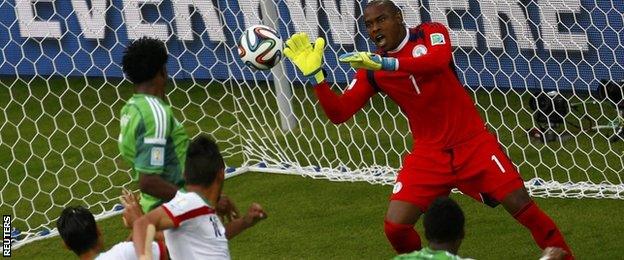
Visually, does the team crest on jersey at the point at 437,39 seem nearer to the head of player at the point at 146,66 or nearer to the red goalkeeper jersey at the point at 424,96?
the red goalkeeper jersey at the point at 424,96

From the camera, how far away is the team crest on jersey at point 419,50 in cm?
878

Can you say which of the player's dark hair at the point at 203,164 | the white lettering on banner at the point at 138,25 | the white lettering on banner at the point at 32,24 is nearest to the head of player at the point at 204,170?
the player's dark hair at the point at 203,164

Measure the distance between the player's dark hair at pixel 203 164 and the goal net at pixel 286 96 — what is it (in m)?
4.49

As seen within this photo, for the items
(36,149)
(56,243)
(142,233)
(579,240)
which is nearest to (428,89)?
(579,240)

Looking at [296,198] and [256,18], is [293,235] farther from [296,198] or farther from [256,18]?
[256,18]

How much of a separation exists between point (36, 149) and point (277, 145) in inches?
86.4

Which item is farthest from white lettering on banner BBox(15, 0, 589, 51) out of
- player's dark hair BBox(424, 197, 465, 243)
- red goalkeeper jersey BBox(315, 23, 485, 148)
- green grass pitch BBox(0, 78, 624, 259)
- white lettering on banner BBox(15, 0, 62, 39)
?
player's dark hair BBox(424, 197, 465, 243)

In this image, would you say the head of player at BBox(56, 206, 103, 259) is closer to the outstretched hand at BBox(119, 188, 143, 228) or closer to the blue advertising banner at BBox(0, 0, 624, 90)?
the outstretched hand at BBox(119, 188, 143, 228)

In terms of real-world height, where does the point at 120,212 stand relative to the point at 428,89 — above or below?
below

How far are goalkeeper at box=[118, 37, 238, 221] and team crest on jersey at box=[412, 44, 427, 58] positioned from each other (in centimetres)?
172

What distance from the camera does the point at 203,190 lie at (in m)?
7.02

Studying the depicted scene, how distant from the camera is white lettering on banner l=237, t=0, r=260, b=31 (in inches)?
522

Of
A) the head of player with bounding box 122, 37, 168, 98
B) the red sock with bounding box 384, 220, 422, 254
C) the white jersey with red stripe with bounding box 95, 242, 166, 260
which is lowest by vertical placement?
the red sock with bounding box 384, 220, 422, 254

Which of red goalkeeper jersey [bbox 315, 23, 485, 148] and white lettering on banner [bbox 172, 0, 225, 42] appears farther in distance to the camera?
white lettering on banner [bbox 172, 0, 225, 42]
